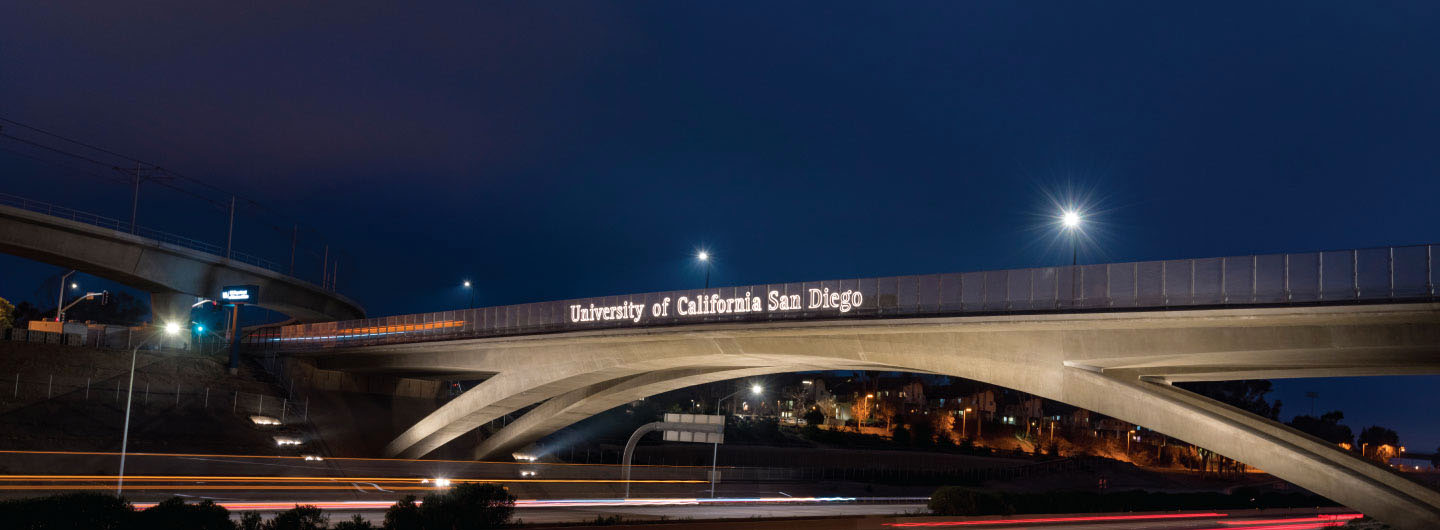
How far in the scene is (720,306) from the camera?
41.4 meters

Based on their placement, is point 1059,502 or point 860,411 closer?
point 1059,502

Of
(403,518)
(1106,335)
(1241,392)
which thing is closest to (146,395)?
(403,518)

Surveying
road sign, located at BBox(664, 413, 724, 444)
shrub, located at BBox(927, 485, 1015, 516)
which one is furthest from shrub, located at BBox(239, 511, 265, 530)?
road sign, located at BBox(664, 413, 724, 444)

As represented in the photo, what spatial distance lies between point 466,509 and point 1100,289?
1894 centimetres

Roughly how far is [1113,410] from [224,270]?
67163 mm

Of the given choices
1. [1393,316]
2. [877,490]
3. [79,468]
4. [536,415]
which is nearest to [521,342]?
[536,415]

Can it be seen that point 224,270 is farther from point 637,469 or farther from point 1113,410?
point 1113,410

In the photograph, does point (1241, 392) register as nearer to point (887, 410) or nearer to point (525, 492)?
point (887, 410)

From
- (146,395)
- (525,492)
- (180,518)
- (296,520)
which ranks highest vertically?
(146,395)

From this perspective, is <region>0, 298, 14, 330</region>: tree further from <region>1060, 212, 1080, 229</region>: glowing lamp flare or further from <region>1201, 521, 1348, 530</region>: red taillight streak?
<region>1201, 521, 1348, 530</region>: red taillight streak

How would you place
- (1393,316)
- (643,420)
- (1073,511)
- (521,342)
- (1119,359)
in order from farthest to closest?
(643,420)
(521,342)
(1073,511)
(1119,359)
(1393,316)

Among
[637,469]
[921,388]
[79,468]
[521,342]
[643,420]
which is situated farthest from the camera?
[921,388]

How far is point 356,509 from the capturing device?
32625 millimetres

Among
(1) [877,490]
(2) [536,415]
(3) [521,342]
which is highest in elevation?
(3) [521,342]
